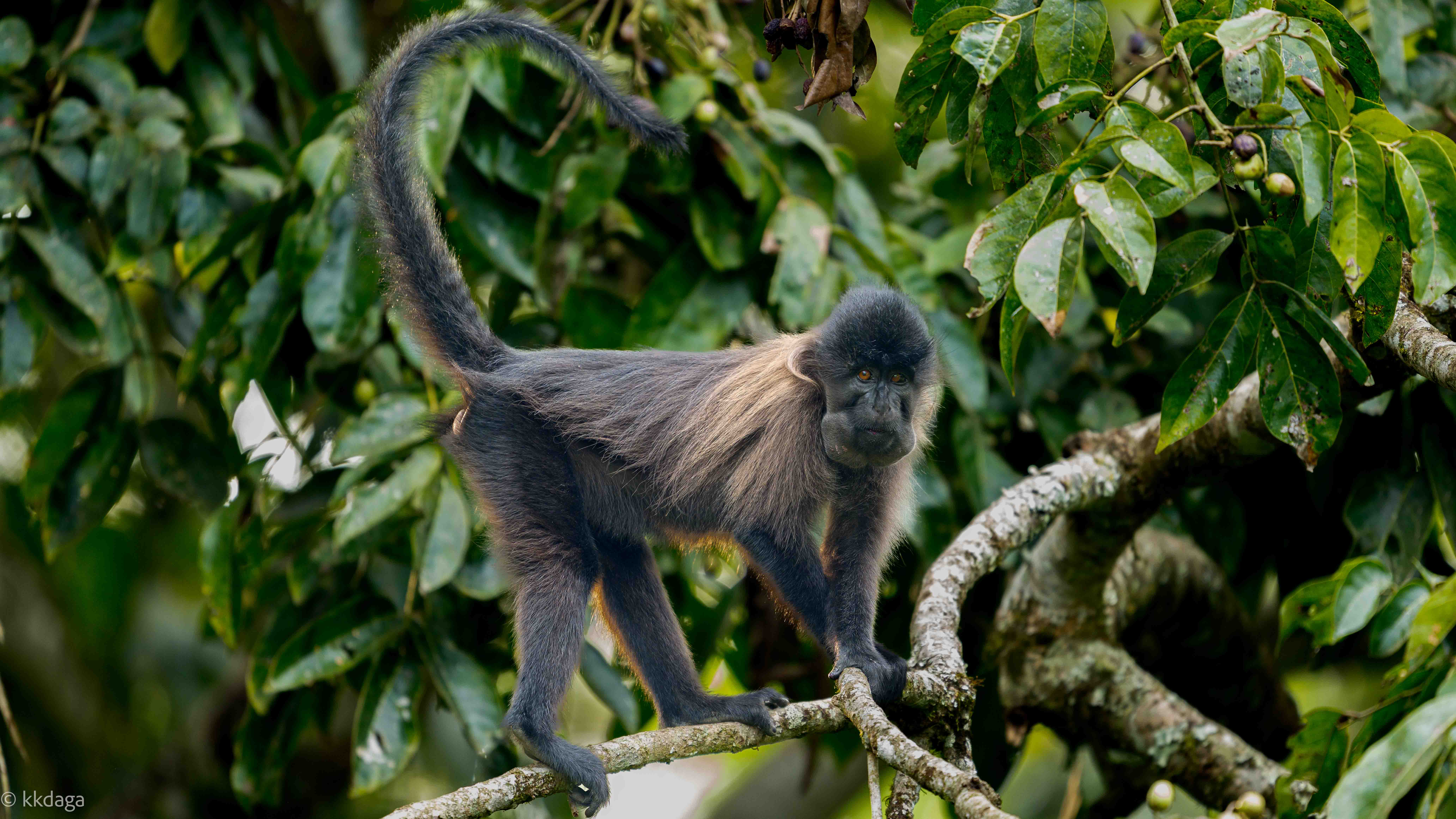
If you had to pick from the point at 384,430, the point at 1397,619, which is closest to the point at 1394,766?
the point at 1397,619

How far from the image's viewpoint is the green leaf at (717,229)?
5.70 metres

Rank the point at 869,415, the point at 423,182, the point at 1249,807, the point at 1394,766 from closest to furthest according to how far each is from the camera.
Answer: the point at 1394,766 < the point at 1249,807 < the point at 869,415 < the point at 423,182

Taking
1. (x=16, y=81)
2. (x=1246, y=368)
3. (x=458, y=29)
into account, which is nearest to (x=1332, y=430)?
(x=1246, y=368)

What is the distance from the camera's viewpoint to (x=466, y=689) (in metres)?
4.96

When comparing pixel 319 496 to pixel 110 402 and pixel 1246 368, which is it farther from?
pixel 1246 368

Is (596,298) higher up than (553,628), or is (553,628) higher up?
(596,298)

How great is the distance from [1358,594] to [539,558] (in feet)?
9.61

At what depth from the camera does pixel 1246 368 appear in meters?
3.09

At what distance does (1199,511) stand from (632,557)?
2955mm

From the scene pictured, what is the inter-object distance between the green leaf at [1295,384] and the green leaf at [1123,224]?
2.37 feet

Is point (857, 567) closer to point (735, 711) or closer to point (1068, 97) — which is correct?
point (735, 711)

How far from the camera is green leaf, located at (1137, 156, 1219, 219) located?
8.27 ft

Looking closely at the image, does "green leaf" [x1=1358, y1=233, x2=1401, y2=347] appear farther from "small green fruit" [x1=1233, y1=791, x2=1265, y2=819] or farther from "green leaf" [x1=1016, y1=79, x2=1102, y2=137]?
"small green fruit" [x1=1233, y1=791, x2=1265, y2=819]

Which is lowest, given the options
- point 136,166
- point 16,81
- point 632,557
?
point 632,557
